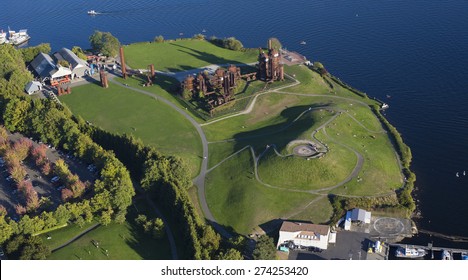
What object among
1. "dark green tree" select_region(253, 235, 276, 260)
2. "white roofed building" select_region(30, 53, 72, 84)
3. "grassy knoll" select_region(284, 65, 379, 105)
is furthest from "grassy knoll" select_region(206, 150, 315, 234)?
"white roofed building" select_region(30, 53, 72, 84)

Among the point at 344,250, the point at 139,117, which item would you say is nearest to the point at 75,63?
the point at 139,117

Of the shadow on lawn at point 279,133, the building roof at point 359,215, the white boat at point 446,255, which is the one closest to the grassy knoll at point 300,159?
the shadow on lawn at point 279,133

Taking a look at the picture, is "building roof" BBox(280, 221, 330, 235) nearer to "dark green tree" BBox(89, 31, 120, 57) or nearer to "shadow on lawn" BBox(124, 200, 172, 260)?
"shadow on lawn" BBox(124, 200, 172, 260)

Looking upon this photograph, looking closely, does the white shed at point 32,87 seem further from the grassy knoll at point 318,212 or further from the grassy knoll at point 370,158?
the grassy knoll at point 318,212

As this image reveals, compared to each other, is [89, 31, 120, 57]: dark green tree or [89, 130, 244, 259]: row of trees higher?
[89, 31, 120, 57]: dark green tree

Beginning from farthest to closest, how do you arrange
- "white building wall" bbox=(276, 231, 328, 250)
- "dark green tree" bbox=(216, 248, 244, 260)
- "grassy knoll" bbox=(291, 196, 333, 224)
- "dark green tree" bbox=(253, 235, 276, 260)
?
"grassy knoll" bbox=(291, 196, 333, 224), "white building wall" bbox=(276, 231, 328, 250), "dark green tree" bbox=(253, 235, 276, 260), "dark green tree" bbox=(216, 248, 244, 260)

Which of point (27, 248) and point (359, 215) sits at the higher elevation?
point (359, 215)

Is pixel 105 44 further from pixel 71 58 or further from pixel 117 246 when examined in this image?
pixel 117 246
